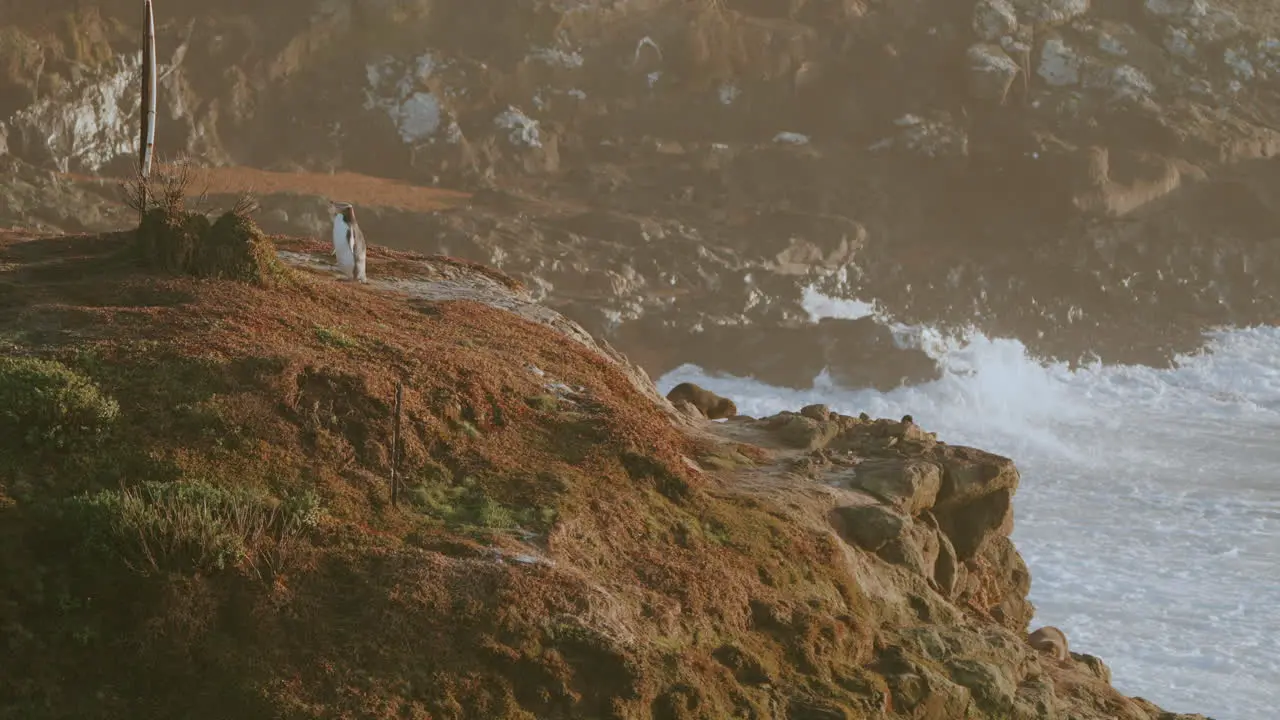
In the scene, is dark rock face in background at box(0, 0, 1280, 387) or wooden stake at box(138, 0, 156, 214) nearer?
wooden stake at box(138, 0, 156, 214)

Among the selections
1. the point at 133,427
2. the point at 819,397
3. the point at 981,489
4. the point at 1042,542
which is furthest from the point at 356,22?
the point at 133,427

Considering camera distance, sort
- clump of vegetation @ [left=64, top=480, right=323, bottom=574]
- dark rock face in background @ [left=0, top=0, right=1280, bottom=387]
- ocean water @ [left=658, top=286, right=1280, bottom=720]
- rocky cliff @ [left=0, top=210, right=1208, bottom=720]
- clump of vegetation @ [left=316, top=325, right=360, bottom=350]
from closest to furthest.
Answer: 1. rocky cliff @ [left=0, top=210, right=1208, bottom=720]
2. clump of vegetation @ [left=64, top=480, right=323, bottom=574]
3. clump of vegetation @ [left=316, top=325, right=360, bottom=350]
4. ocean water @ [left=658, top=286, right=1280, bottom=720]
5. dark rock face in background @ [left=0, top=0, right=1280, bottom=387]

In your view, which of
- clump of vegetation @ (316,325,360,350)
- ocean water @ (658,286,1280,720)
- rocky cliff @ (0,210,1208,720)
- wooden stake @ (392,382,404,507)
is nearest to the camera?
rocky cliff @ (0,210,1208,720)

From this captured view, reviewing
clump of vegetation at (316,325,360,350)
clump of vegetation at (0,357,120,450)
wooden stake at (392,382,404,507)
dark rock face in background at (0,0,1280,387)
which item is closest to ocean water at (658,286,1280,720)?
dark rock face in background at (0,0,1280,387)

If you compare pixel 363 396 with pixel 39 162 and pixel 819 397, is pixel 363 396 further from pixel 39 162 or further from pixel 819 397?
pixel 39 162

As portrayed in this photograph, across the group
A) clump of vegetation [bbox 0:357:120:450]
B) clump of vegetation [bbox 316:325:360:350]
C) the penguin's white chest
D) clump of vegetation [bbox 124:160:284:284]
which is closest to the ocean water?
the penguin's white chest

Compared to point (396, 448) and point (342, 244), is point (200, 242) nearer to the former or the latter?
point (342, 244)

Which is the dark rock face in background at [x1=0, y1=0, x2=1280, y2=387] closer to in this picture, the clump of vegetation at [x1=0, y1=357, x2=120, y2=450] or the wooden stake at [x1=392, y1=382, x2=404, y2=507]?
the wooden stake at [x1=392, y1=382, x2=404, y2=507]

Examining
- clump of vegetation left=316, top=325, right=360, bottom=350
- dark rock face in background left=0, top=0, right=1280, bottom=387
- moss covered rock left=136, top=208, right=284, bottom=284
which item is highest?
dark rock face in background left=0, top=0, right=1280, bottom=387

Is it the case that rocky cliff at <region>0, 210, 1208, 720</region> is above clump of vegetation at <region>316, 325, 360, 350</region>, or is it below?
below
